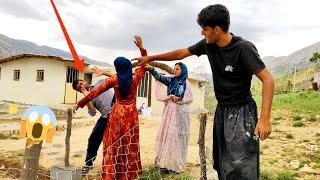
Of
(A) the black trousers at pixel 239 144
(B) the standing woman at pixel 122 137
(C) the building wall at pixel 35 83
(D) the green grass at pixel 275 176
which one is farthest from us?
(C) the building wall at pixel 35 83

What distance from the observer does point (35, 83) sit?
19.0m

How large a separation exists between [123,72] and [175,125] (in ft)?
5.98

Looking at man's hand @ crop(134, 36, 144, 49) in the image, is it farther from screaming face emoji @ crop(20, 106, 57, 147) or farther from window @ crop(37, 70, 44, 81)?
window @ crop(37, 70, 44, 81)

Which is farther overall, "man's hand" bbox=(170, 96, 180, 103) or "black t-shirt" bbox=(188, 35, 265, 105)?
"man's hand" bbox=(170, 96, 180, 103)

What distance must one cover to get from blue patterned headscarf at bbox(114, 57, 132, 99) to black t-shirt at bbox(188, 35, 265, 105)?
4.74 feet

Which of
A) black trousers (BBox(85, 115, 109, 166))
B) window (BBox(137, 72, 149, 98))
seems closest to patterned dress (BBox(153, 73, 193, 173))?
black trousers (BBox(85, 115, 109, 166))

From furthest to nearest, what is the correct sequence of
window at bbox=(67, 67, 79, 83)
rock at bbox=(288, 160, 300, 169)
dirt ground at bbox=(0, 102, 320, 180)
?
window at bbox=(67, 67, 79, 83) < rock at bbox=(288, 160, 300, 169) < dirt ground at bbox=(0, 102, 320, 180)

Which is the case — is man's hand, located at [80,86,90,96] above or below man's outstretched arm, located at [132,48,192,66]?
below

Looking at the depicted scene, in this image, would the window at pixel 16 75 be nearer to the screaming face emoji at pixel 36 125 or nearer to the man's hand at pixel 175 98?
the man's hand at pixel 175 98

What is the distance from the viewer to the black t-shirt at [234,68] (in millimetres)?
2299

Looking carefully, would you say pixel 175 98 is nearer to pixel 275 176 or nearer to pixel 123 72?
pixel 123 72

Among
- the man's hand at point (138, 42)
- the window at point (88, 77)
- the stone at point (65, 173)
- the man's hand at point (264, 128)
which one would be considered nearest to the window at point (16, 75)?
the window at point (88, 77)

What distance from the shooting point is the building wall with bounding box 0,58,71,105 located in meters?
18.3

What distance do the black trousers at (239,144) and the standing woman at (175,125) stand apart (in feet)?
8.92
